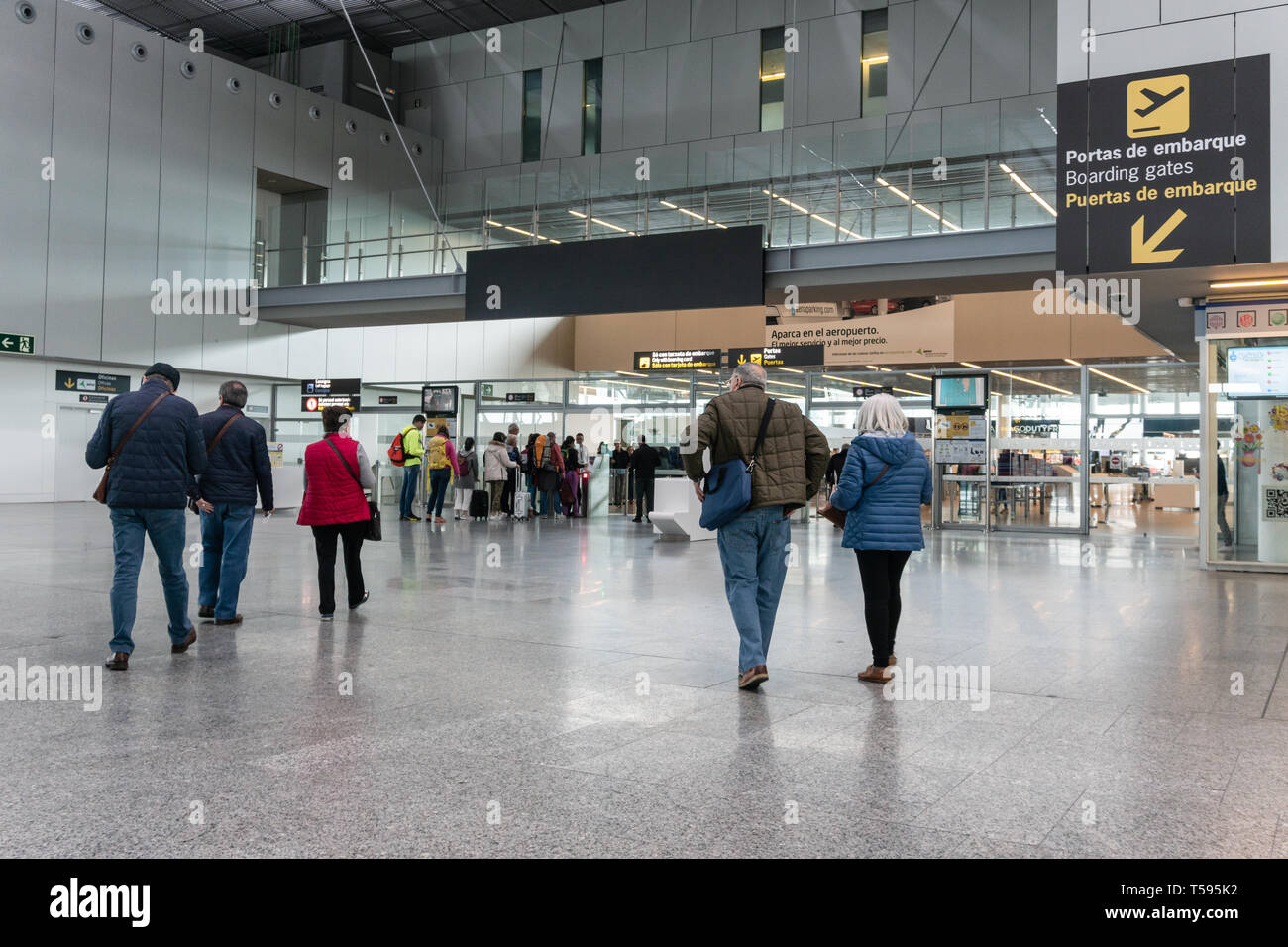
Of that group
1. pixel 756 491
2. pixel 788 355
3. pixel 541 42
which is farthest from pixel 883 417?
pixel 541 42

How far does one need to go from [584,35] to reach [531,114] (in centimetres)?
255

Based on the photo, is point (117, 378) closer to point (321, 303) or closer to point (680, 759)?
point (321, 303)

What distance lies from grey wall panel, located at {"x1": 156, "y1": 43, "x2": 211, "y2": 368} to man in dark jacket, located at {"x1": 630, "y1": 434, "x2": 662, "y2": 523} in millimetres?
10857

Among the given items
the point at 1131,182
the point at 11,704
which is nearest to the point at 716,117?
the point at 1131,182

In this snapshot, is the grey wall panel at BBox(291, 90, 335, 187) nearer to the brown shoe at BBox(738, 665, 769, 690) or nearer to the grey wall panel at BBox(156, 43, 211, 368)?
the grey wall panel at BBox(156, 43, 211, 368)

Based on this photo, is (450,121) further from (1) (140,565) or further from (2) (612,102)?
(1) (140,565)

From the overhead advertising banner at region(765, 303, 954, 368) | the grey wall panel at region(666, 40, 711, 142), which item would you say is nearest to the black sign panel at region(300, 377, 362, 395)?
the overhead advertising banner at region(765, 303, 954, 368)

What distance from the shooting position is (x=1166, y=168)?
10992 mm

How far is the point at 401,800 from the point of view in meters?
3.73

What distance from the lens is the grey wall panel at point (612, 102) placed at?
28484 mm

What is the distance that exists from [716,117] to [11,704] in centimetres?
2500

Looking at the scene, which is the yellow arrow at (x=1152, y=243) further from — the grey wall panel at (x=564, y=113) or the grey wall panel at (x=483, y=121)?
the grey wall panel at (x=483, y=121)

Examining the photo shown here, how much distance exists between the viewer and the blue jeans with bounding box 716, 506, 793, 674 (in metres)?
5.78

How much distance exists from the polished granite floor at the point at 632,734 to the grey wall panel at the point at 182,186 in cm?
1609
